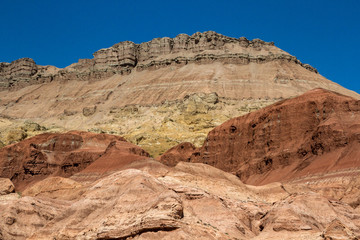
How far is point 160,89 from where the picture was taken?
14588 centimetres

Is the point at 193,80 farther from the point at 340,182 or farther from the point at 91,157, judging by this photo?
the point at 340,182

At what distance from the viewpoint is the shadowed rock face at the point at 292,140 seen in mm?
58188

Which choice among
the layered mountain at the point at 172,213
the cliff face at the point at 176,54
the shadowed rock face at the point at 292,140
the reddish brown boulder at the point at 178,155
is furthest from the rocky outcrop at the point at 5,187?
the cliff face at the point at 176,54

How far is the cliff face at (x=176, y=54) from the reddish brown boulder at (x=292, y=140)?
79.4 meters

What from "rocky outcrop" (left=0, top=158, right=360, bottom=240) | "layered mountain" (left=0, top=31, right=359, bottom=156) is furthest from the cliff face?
"rocky outcrop" (left=0, top=158, right=360, bottom=240)

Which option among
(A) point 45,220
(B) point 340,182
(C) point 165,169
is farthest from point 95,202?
(B) point 340,182

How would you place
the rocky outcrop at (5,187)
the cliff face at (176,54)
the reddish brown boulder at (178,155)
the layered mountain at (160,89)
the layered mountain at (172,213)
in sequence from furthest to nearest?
the cliff face at (176,54) → the layered mountain at (160,89) → the reddish brown boulder at (178,155) → the rocky outcrop at (5,187) → the layered mountain at (172,213)

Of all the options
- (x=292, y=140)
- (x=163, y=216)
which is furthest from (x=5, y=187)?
(x=292, y=140)

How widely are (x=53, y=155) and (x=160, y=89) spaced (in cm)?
6646

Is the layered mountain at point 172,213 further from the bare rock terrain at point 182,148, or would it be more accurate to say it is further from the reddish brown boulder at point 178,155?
the reddish brown boulder at point 178,155

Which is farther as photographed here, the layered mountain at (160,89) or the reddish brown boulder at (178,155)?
the layered mountain at (160,89)

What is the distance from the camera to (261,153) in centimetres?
7181

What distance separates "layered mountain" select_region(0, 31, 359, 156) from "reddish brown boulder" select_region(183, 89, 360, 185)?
23.2m

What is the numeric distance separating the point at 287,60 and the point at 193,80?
3401cm
